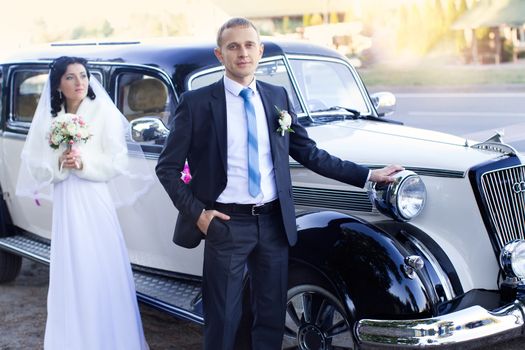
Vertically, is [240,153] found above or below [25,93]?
below

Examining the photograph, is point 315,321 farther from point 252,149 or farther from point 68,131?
point 68,131

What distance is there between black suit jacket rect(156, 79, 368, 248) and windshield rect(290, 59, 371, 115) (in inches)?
56.7

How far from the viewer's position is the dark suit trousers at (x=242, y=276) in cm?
333

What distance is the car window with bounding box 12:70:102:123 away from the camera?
6.00 metres

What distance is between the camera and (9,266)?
20.4 ft

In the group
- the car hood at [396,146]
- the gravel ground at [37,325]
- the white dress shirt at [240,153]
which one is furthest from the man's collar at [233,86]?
the gravel ground at [37,325]

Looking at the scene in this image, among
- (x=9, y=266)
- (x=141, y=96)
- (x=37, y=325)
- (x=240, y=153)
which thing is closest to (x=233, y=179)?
(x=240, y=153)

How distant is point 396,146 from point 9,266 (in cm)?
366

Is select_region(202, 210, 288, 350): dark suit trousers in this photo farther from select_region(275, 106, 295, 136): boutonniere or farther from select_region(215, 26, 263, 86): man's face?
select_region(215, 26, 263, 86): man's face

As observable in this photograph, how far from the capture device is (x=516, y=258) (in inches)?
142

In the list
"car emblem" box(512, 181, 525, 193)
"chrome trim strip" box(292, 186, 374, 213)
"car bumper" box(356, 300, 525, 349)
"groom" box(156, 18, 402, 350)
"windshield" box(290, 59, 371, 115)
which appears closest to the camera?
"car bumper" box(356, 300, 525, 349)

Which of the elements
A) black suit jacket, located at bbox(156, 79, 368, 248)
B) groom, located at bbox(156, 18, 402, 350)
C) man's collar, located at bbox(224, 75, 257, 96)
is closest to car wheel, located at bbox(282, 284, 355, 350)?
groom, located at bbox(156, 18, 402, 350)

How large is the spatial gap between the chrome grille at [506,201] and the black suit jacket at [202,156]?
3.32ft

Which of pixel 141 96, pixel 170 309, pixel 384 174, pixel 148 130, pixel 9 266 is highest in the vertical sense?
pixel 141 96
